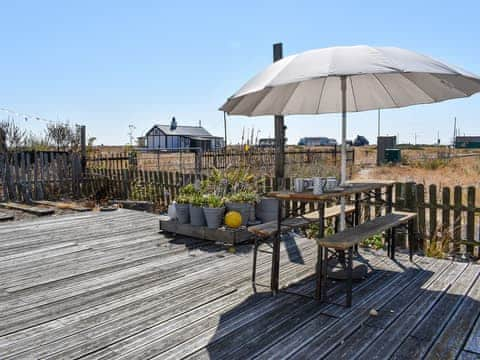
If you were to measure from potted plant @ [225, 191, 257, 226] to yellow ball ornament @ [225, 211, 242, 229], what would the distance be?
168mm

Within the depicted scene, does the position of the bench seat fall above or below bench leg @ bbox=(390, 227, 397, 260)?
above

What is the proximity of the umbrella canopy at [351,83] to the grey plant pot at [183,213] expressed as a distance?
1.93m

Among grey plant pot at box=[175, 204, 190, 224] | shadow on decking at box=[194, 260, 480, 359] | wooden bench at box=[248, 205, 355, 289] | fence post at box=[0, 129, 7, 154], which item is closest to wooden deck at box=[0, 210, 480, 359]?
shadow on decking at box=[194, 260, 480, 359]

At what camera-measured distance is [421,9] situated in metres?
5.64

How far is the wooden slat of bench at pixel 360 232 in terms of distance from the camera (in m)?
2.86

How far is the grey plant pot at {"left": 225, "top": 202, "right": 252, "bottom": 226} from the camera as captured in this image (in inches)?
197

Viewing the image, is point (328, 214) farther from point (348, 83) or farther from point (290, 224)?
point (348, 83)

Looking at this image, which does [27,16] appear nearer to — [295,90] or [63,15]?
[63,15]

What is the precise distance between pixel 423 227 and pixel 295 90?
89.3 inches

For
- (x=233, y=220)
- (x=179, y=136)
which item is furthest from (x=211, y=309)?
(x=179, y=136)

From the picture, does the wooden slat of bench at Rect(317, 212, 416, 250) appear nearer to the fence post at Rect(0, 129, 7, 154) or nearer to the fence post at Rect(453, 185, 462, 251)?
the fence post at Rect(453, 185, 462, 251)

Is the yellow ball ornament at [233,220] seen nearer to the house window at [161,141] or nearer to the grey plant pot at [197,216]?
the grey plant pot at [197,216]

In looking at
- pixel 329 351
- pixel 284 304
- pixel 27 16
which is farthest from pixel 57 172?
pixel 329 351

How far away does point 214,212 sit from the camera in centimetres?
492
